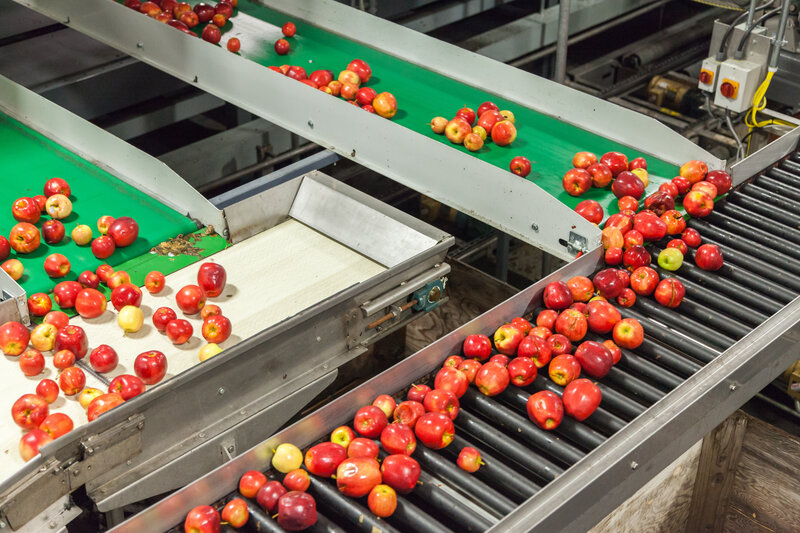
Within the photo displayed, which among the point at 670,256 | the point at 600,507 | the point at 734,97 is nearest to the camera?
the point at 600,507

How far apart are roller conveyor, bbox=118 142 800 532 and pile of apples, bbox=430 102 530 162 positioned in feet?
4.24

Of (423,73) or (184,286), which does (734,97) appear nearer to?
(423,73)

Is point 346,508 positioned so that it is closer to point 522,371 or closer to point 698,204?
point 522,371

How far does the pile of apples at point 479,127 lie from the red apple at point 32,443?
2.85 meters

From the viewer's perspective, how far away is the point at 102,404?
Answer: 3355 mm

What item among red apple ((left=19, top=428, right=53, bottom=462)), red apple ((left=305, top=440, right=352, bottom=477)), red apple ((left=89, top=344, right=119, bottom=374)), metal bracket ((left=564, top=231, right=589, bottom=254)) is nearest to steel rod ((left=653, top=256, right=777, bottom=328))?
metal bracket ((left=564, top=231, right=589, bottom=254))

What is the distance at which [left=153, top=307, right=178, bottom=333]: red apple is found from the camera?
12.8 feet

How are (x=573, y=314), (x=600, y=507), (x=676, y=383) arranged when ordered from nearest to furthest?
1. (x=600, y=507)
2. (x=676, y=383)
3. (x=573, y=314)

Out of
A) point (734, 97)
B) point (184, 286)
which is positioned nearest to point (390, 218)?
point (184, 286)

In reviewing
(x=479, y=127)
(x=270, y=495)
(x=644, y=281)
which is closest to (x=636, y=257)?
(x=644, y=281)

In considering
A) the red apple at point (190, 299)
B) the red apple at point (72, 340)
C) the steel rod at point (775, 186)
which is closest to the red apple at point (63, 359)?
the red apple at point (72, 340)

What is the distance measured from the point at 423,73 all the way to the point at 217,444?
3.26 metres

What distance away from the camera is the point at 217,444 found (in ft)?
11.6

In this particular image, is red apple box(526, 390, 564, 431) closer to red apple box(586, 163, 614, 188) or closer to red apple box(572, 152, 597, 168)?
red apple box(586, 163, 614, 188)
